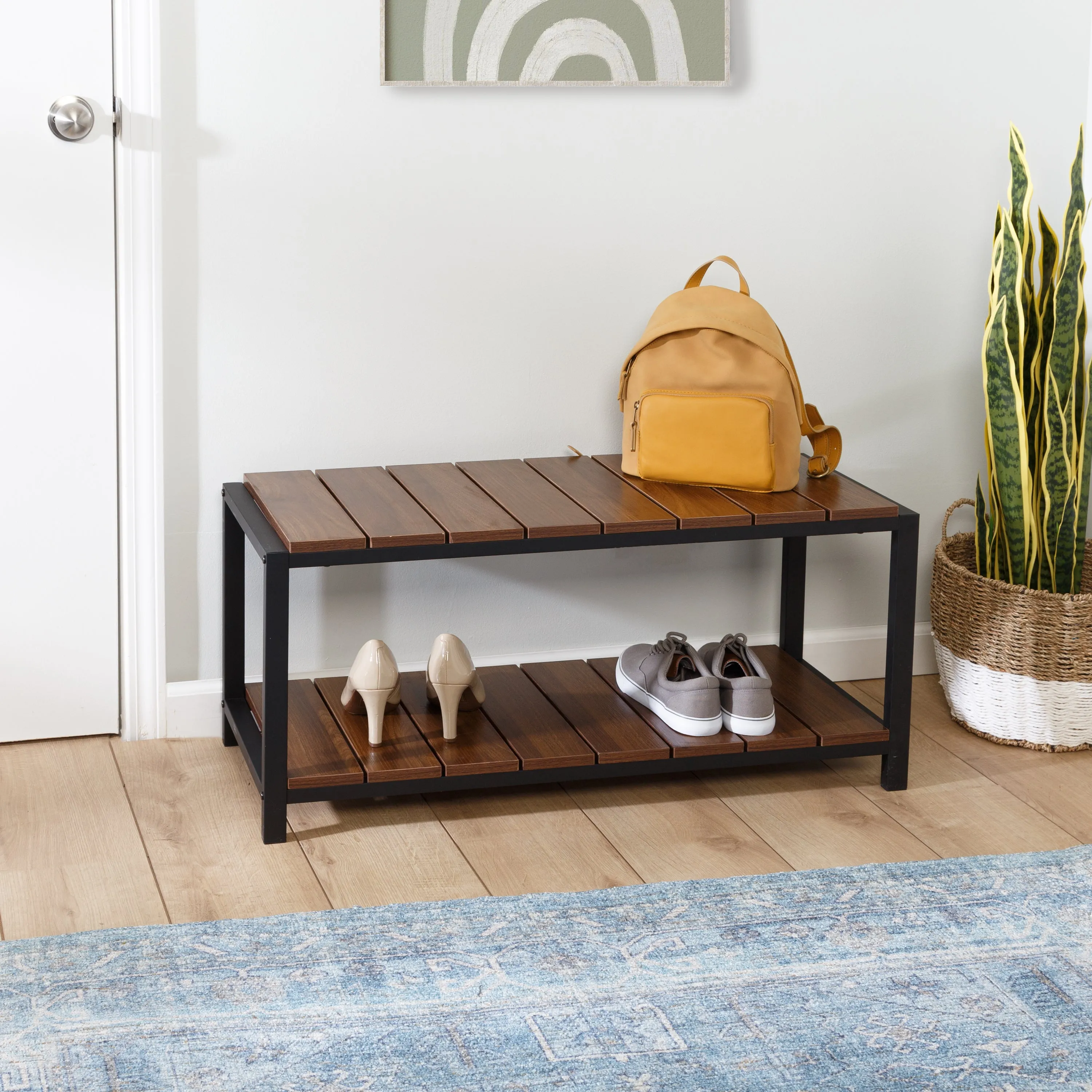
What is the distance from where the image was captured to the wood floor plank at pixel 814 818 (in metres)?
1.95

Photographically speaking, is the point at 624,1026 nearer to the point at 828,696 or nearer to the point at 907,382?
the point at 828,696

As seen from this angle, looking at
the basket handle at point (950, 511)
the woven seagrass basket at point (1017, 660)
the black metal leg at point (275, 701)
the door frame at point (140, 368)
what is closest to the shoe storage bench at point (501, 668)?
the black metal leg at point (275, 701)

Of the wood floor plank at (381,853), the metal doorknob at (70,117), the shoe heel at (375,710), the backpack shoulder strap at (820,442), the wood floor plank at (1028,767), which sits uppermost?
the metal doorknob at (70,117)

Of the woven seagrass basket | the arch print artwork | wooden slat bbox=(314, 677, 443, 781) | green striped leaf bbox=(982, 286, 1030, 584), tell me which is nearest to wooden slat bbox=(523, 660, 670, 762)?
wooden slat bbox=(314, 677, 443, 781)

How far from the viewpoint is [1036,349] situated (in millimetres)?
2268

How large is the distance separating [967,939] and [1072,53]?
5.33 feet

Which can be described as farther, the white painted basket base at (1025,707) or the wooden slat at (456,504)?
the white painted basket base at (1025,707)

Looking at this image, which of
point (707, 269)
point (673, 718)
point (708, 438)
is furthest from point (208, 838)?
point (707, 269)

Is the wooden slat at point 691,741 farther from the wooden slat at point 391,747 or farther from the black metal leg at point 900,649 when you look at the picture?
the wooden slat at point 391,747

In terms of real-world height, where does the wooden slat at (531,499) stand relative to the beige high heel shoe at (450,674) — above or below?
above

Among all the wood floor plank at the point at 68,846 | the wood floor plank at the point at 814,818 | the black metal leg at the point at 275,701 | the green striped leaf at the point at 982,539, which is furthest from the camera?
the green striped leaf at the point at 982,539

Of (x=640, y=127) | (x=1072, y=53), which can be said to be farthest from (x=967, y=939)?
(x=1072, y=53)

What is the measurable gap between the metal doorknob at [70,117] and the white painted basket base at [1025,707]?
1.68 m

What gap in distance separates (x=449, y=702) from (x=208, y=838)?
40cm
